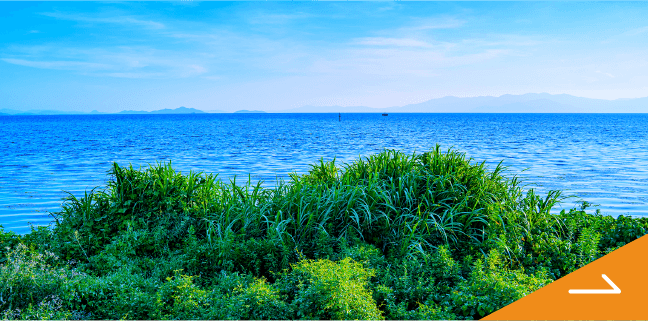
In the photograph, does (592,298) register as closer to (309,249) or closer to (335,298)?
(335,298)

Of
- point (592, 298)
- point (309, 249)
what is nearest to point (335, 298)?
point (309, 249)

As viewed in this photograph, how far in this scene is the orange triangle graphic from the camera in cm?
325

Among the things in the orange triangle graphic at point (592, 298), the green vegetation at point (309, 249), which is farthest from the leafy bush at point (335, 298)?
the orange triangle graphic at point (592, 298)

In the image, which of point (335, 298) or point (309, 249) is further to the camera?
point (309, 249)

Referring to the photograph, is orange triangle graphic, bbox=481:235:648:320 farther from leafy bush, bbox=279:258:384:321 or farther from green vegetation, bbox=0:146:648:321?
leafy bush, bbox=279:258:384:321

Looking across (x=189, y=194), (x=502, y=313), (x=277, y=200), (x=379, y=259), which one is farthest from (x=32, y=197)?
(x=502, y=313)

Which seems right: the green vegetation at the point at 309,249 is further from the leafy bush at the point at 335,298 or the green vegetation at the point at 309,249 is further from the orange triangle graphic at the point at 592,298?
the orange triangle graphic at the point at 592,298

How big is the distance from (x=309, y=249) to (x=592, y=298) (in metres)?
2.99

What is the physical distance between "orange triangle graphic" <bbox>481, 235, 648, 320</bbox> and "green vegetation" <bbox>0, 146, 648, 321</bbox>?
0.55 feet

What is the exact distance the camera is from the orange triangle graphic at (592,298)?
3.25 m

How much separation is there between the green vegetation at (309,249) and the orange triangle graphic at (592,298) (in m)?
0.17

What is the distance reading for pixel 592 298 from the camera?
348 cm

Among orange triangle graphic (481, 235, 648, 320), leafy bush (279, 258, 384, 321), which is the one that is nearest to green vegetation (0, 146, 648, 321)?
leafy bush (279, 258, 384, 321)

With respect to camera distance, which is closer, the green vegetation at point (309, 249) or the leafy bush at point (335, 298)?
the leafy bush at point (335, 298)
